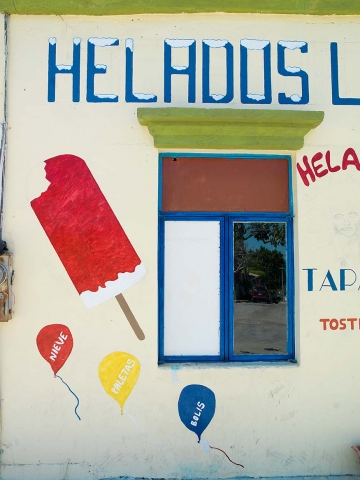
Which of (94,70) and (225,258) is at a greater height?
(94,70)

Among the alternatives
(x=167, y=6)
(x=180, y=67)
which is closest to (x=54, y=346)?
(x=180, y=67)

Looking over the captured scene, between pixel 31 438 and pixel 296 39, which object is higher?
pixel 296 39

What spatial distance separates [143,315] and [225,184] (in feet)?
4.55

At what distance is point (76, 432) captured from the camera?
4258 mm

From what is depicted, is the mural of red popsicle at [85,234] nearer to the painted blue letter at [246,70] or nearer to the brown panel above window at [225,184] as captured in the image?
the brown panel above window at [225,184]

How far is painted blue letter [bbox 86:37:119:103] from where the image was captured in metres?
4.41

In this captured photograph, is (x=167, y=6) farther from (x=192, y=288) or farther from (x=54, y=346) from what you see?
(x=54, y=346)

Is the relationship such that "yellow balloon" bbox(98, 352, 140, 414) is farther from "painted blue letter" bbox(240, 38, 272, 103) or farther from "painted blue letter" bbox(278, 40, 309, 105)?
"painted blue letter" bbox(278, 40, 309, 105)

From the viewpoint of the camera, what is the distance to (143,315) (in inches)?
169

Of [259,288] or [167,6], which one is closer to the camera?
[167,6]

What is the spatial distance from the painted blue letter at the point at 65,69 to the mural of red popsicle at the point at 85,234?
0.57 m

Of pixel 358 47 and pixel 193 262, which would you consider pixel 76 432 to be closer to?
pixel 193 262

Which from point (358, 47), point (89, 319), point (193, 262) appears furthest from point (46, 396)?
point (358, 47)

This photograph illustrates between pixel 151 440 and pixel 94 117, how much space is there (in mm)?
2842
